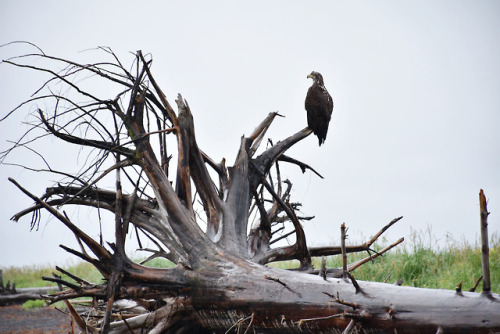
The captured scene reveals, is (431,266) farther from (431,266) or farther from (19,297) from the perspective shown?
(19,297)

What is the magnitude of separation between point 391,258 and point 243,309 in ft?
17.4

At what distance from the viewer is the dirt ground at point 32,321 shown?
6973 millimetres

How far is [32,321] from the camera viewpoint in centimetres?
800

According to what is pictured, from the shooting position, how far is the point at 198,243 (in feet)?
12.0

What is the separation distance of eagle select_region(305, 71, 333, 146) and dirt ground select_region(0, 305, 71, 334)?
13.1 ft

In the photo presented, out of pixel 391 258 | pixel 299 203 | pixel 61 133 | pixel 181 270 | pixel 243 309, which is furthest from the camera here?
pixel 391 258

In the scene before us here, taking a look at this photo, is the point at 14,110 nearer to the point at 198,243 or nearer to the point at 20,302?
the point at 198,243

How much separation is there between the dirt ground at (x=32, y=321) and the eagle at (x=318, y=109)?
3989mm

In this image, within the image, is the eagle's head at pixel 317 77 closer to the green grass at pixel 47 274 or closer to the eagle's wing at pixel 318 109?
the eagle's wing at pixel 318 109

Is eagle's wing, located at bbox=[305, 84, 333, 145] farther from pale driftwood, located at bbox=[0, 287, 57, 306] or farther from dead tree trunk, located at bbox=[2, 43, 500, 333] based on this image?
pale driftwood, located at bbox=[0, 287, 57, 306]

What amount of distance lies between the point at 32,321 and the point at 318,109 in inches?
250

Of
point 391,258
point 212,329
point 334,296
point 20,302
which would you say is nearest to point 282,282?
point 334,296

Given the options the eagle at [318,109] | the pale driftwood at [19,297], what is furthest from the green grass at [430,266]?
the pale driftwood at [19,297]

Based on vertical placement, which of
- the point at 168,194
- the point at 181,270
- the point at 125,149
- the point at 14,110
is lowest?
the point at 181,270
